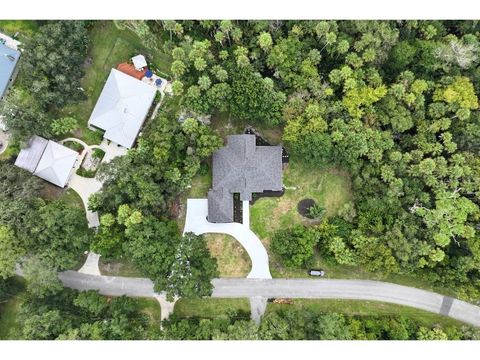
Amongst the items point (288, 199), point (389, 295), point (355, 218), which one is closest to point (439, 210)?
point (355, 218)

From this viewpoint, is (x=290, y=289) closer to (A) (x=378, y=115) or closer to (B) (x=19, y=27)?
(A) (x=378, y=115)

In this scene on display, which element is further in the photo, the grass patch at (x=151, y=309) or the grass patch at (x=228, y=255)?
the grass patch at (x=228, y=255)

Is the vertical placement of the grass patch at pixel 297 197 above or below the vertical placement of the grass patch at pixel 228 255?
above

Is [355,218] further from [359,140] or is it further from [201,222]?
[201,222]

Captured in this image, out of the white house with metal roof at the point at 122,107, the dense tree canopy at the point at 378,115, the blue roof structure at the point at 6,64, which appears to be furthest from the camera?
the blue roof structure at the point at 6,64

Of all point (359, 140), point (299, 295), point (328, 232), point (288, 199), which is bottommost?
point (299, 295)

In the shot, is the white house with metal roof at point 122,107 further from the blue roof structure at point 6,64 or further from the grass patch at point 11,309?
the grass patch at point 11,309

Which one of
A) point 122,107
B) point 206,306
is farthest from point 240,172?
point 206,306

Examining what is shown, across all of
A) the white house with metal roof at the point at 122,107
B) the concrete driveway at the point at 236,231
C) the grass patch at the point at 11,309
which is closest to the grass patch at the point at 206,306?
the concrete driveway at the point at 236,231
